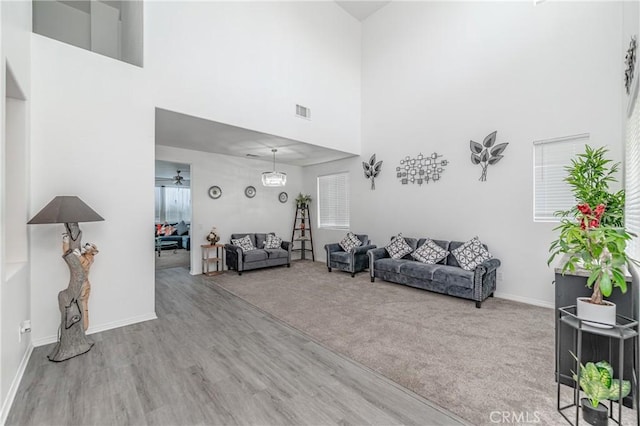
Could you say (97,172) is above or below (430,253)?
above

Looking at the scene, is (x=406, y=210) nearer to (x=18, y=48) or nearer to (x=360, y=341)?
(x=360, y=341)

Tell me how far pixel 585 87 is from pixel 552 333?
3.23 metres

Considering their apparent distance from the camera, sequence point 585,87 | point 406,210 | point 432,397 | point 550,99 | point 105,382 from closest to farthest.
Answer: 1. point 432,397
2. point 105,382
3. point 585,87
4. point 550,99
5. point 406,210

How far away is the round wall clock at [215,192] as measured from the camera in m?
6.28

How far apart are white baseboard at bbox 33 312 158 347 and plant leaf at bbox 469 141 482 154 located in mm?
5455

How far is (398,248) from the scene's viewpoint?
535 cm

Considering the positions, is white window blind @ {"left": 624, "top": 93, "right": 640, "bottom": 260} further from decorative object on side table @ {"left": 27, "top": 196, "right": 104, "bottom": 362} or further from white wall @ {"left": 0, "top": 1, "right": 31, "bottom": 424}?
decorative object on side table @ {"left": 27, "top": 196, "right": 104, "bottom": 362}

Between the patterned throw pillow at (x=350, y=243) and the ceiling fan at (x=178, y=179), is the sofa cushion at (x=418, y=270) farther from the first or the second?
the ceiling fan at (x=178, y=179)

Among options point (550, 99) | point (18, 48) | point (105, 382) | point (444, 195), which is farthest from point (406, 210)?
point (18, 48)

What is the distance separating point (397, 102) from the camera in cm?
585

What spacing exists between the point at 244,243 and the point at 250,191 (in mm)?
1421

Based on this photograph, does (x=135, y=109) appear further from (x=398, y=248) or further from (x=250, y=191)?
(x=398, y=248)

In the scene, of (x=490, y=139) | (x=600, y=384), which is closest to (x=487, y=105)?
(x=490, y=139)

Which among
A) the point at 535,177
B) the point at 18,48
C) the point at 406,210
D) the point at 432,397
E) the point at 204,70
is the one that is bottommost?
the point at 432,397
